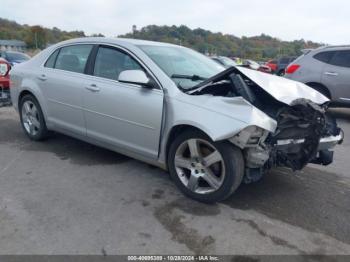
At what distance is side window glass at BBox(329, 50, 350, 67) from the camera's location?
756 cm

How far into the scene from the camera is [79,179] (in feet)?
12.5

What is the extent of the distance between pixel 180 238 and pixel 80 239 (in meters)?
0.81

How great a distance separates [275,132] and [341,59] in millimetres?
5707

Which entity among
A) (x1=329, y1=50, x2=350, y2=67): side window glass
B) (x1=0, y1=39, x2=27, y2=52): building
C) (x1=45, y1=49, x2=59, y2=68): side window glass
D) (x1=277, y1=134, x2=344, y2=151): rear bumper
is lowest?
(x1=0, y1=39, x2=27, y2=52): building

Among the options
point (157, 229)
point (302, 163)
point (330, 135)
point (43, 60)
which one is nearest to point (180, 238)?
point (157, 229)

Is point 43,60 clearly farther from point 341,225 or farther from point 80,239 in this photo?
point 341,225

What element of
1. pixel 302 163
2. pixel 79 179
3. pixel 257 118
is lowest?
pixel 79 179

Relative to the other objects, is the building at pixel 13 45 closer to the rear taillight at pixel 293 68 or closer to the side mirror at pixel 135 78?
the rear taillight at pixel 293 68

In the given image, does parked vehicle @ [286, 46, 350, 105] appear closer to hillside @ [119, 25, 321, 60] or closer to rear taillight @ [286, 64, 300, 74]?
rear taillight @ [286, 64, 300, 74]

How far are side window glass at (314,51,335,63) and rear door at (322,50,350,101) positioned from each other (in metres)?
0.07

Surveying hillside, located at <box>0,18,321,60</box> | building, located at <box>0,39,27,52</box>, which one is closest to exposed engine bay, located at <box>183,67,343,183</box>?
hillside, located at <box>0,18,321,60</box>

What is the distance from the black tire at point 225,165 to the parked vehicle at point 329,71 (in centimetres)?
567

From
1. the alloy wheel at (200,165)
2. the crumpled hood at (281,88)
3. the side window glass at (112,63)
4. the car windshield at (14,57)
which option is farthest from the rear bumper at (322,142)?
the car windshield at (14,57)

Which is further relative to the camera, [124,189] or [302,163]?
[124,189]
